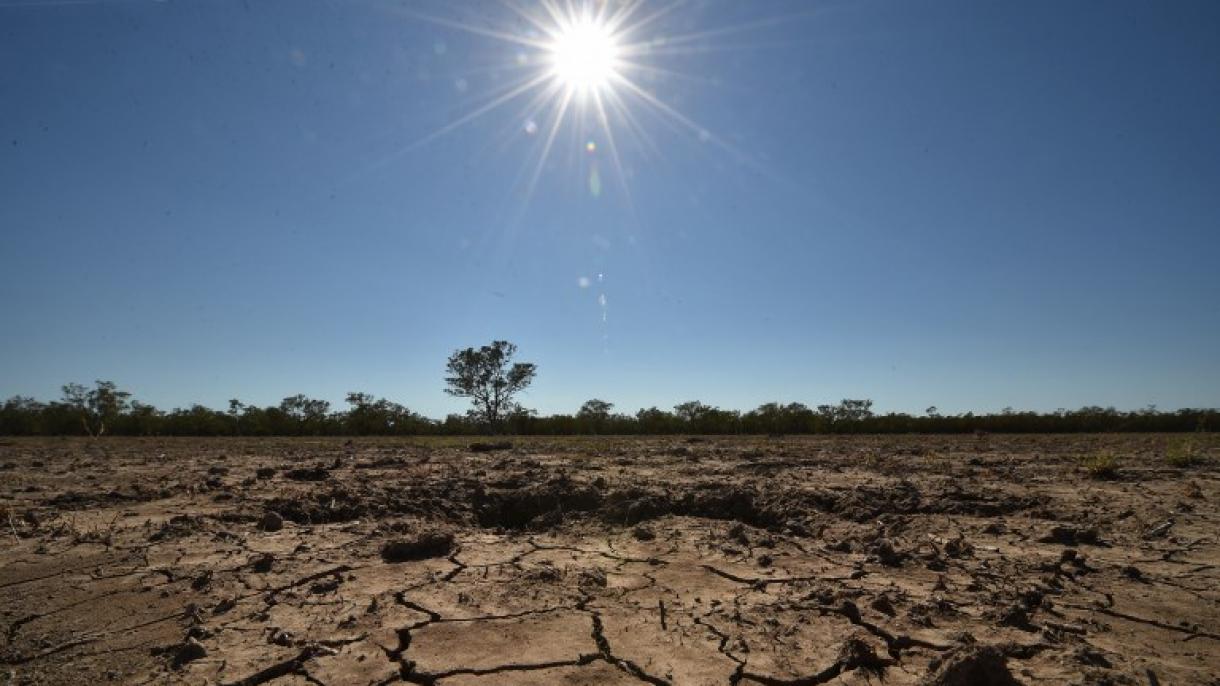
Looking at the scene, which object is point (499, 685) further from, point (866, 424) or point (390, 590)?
point (866, 424)

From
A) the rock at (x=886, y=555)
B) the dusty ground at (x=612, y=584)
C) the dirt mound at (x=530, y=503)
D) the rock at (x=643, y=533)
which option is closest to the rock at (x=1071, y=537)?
the dusty ground at (x=612, y=584)

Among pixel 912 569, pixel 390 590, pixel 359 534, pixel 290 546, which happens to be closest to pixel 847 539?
pixel 912 569

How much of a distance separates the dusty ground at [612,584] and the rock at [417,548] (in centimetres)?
1

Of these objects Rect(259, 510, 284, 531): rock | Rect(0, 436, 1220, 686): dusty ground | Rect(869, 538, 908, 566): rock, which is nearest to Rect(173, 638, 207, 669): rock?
Rect(0, 436, 1220, 686): dusty ground

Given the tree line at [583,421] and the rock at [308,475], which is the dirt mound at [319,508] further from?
the tree line at [583,421]

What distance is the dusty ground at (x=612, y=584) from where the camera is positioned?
2.09m

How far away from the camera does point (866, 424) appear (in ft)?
86.0

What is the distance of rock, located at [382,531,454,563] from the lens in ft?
11.5

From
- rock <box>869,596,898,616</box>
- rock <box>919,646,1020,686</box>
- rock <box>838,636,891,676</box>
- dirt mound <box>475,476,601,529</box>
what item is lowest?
rock <box>838,636,891,676</box>

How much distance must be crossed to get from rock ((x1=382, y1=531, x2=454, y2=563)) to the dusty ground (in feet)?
0.05

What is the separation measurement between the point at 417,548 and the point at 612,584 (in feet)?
4.58

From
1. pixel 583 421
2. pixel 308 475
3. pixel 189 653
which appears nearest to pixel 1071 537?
pixel 189 653

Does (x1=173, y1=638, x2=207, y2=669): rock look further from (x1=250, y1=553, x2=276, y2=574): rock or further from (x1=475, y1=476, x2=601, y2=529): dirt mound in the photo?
(x1=475, y1=476, x2=601, y2=529): dirt mound

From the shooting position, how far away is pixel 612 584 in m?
3.03
